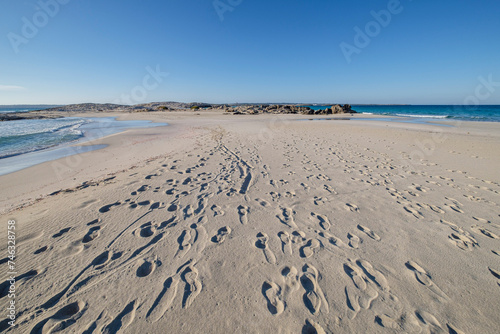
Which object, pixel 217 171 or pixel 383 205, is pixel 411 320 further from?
pixel 217 171

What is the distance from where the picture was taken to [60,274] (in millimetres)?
2561

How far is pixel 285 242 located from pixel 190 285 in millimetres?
1536

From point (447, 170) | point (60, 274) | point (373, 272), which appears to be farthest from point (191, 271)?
point (447, 170)

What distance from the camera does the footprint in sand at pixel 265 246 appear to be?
2873 millimetres

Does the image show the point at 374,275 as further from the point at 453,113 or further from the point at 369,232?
the point at 453,113

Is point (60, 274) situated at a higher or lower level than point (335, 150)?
higher

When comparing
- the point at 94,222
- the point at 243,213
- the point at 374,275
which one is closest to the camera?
the point at 374,275

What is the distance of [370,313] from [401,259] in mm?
1192

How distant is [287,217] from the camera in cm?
393

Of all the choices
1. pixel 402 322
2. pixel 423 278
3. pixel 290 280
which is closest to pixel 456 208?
pixel 423 278

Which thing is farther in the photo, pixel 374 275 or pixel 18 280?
pixel 374 275

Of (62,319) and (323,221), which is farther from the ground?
(62,319)

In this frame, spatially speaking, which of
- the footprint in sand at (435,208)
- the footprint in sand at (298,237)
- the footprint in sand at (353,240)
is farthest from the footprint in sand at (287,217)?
the footprint in sand at (435,208)

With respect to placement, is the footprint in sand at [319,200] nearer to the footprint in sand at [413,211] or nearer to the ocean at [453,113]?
the footprint in sand at [413,211]
